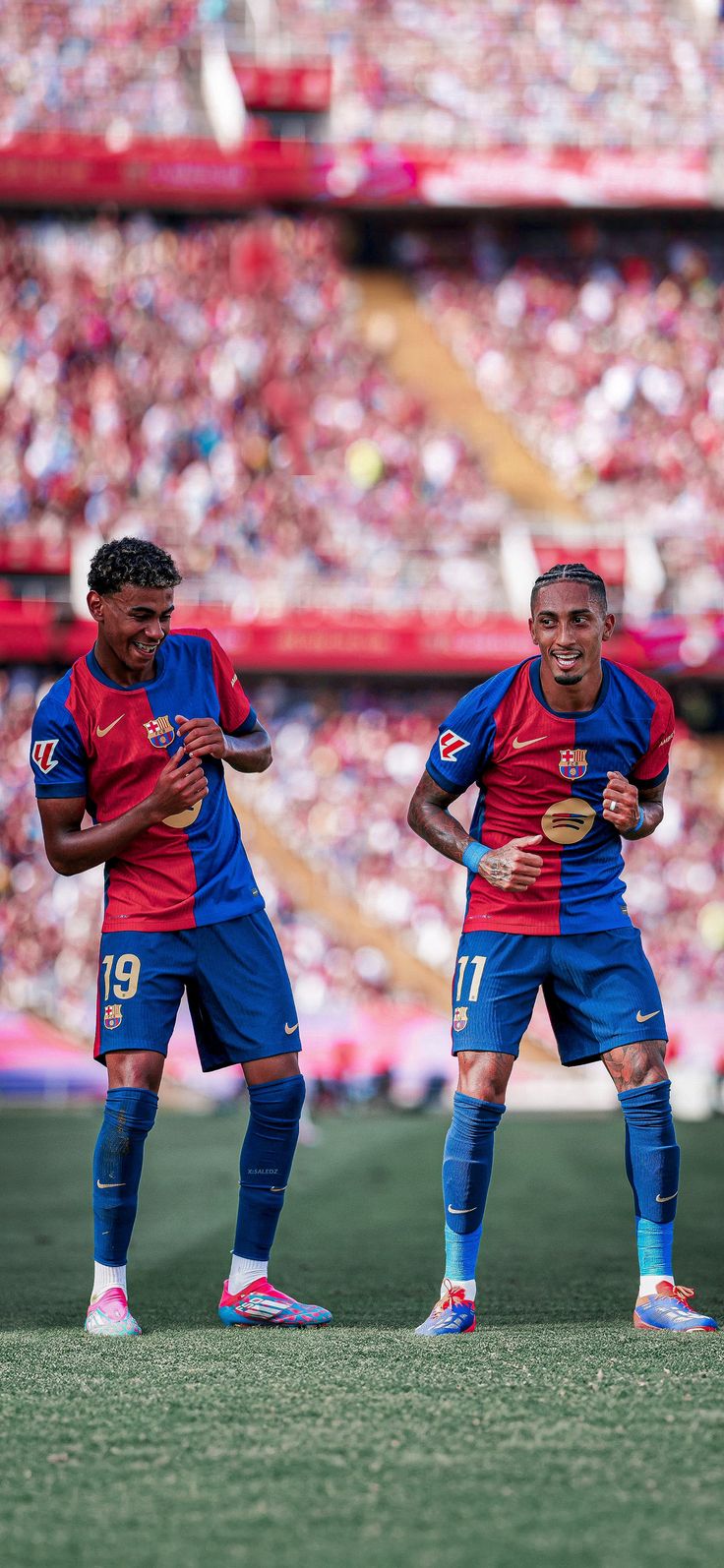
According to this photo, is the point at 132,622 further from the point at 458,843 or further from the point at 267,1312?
the point at 267,1312

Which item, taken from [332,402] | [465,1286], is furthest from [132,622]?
[332,402]

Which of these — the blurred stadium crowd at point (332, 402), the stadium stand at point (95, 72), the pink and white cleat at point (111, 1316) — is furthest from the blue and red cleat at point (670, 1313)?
the stadium stand at point (95, 72)

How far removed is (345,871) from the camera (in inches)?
851

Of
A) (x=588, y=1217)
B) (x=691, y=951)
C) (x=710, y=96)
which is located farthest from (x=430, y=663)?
(x=588, y=1217)

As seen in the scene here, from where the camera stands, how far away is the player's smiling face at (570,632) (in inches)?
185

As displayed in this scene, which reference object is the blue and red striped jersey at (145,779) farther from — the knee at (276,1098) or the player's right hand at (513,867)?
the player's right hand at (513,867)

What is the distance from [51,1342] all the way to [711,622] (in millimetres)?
19168

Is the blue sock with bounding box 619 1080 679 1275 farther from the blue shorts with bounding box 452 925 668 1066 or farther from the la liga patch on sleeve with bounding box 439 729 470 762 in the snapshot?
the la liga patch on sleeve with bounding box 439 729 470 762

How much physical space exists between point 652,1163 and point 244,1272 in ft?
3.84

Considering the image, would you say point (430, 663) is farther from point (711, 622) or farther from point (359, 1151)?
point (359, 1151)

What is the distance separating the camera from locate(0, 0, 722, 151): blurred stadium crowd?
25000mm

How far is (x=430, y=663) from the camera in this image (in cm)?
2244

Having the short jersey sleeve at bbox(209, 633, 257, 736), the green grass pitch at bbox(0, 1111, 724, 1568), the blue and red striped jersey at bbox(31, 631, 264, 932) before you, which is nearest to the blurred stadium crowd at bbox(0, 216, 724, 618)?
the green grass pitch at bbox(0, 1111, 724, 1568)

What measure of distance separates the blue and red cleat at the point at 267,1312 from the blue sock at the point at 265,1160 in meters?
0.12
